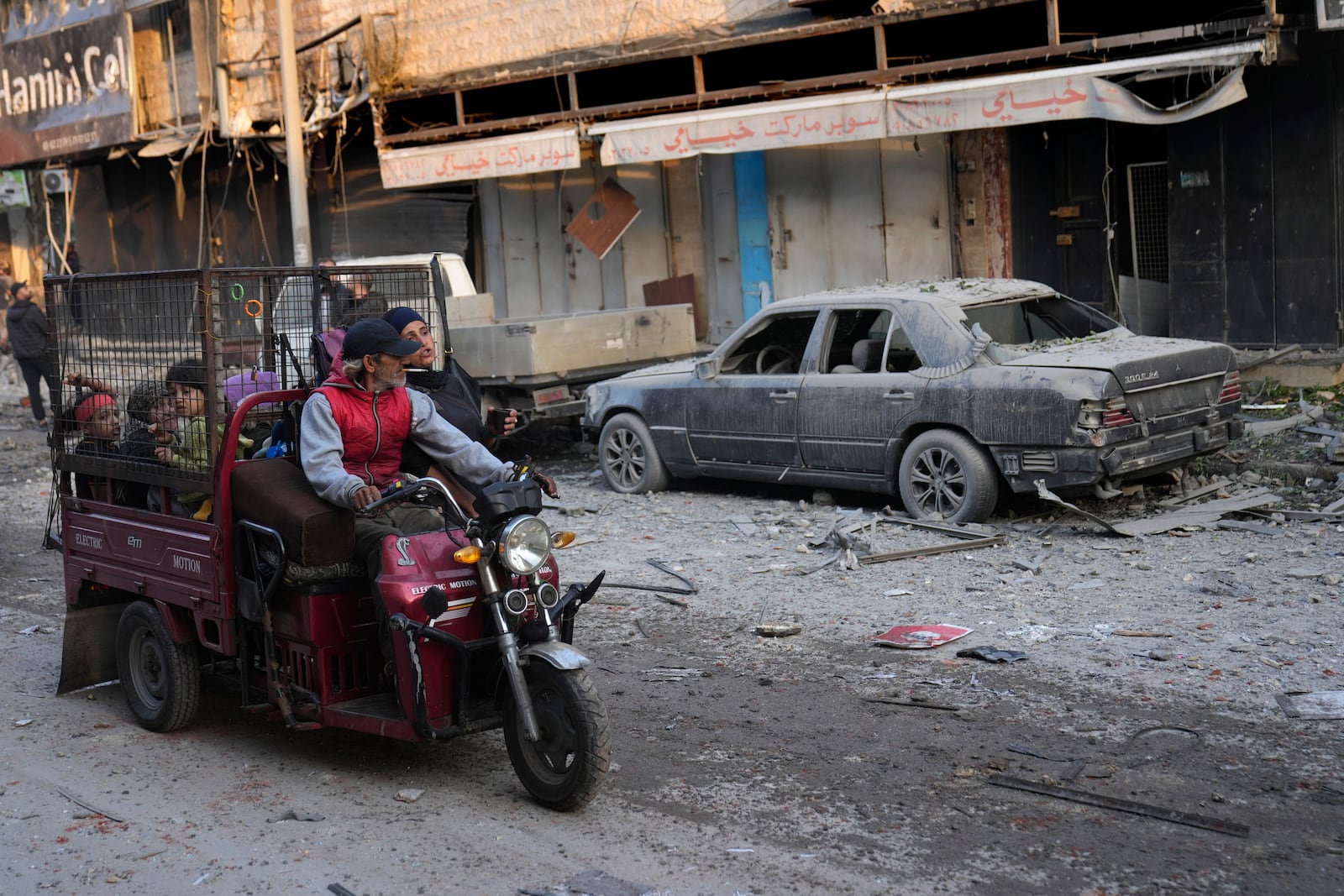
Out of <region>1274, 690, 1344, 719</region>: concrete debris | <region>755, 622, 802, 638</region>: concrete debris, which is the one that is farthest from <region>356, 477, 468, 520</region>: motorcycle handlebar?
<region>1274, 690, 1344, 719</region>: concrete debris

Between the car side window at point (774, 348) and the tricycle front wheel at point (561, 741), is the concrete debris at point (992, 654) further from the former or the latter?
the car side window at point (774, 348)

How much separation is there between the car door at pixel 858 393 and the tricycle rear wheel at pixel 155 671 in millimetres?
5139

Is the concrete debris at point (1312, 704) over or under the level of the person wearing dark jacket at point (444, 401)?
under

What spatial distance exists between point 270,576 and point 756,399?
216 inches

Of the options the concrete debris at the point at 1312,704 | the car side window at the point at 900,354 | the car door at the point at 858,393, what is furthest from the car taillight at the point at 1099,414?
the concrete debris at the point at 1312,704

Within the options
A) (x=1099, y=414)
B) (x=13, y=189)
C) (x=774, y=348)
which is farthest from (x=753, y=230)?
(x=13, y=189)

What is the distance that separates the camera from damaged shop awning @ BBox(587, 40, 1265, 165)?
11.6 meters

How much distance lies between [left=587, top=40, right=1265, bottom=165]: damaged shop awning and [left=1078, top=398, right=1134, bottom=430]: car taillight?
440 cm

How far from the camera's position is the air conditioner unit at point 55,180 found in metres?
26.6

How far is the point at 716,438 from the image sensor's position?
1056 cm

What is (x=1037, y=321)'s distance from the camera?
31.4 feet

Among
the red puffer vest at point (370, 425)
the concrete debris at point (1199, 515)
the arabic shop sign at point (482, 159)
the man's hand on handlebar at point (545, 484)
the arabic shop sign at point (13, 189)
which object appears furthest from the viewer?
the arabic shop sign at point (13, 189)

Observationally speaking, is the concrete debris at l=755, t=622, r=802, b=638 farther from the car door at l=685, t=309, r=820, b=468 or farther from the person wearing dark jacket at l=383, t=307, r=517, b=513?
the car door at l=685, t=309, r=820, b=468

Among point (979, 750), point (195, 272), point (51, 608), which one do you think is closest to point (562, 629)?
point (979, 750)
